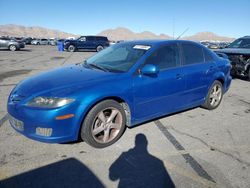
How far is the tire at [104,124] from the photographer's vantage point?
346 cm

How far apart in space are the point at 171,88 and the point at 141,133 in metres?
0.98

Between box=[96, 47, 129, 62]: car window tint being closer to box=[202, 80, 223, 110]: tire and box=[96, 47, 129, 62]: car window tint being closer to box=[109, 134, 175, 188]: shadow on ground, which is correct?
box=[109, 134, 175, 188]: shadow on ground

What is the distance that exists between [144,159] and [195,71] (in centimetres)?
230

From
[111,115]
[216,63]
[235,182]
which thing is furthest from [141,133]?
[216,63]

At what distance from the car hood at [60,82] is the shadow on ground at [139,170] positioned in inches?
46.9

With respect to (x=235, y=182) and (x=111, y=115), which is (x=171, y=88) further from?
(x=235, y=182)

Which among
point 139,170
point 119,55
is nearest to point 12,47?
point 119,55

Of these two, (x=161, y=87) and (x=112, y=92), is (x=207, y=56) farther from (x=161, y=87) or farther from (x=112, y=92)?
(x=112, y=92)

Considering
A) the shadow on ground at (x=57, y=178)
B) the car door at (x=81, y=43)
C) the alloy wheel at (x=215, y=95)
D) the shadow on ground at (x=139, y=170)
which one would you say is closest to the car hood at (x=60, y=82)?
the shadow on ground at (x=57, y=178)

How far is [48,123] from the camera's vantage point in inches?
126

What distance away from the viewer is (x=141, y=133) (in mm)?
4145

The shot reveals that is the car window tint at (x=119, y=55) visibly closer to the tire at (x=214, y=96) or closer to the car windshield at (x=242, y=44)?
the tire at (x=214, y=96)

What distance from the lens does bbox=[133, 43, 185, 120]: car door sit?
3.93m

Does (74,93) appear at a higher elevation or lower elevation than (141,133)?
higher
